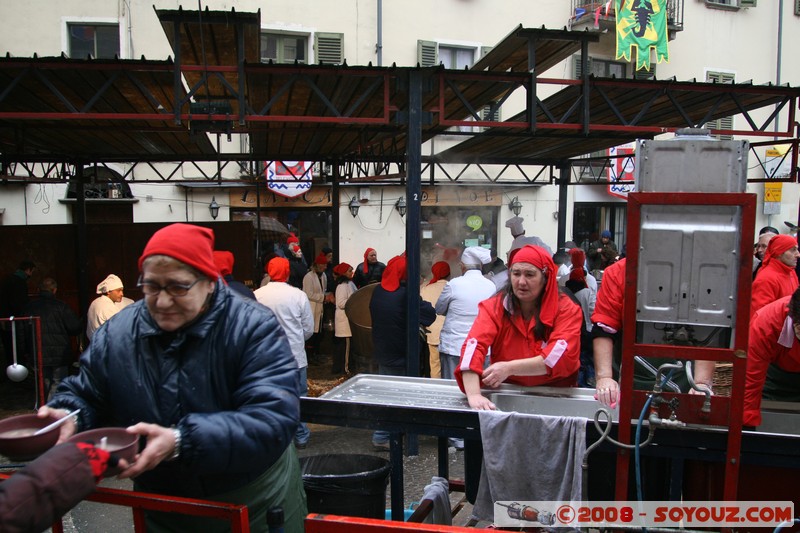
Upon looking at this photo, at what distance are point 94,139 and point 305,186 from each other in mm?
7154

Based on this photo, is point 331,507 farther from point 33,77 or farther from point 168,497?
point 33,77

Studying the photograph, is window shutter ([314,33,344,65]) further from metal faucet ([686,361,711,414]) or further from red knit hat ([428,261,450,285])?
metal faucet ([686,361,711,414])

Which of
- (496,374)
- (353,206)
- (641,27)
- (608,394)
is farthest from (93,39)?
(608,394)

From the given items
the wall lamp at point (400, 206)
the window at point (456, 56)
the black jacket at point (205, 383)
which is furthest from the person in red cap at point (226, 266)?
the window at point (456, 56)

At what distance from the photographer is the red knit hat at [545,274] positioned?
320cm

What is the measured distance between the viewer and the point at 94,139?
918 cm

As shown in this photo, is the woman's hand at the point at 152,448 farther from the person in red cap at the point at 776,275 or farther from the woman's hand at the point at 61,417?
the person in red cap at the point at 776,275

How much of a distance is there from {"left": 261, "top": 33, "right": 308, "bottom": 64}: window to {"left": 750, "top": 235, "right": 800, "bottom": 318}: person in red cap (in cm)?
1347

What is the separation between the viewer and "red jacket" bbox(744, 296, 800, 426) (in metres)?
2.79

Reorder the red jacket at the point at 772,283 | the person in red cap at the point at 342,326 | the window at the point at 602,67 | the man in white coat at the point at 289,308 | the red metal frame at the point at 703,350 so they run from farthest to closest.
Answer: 1. the window at the point at 602,67
2. the person in red cap at the point at 342,326
3. the man in white coat at the point at 289,308
4. the red jacket at the point at 772,283
5. the red metal frame at the point at 703,350

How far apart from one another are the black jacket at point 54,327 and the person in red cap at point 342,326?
3498 mm

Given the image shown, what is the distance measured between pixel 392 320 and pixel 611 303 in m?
3.18

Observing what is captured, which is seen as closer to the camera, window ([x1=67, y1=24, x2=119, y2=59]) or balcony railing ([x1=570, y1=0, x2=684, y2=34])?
window ([x1=67, y1=24, x2=119, y2=59])

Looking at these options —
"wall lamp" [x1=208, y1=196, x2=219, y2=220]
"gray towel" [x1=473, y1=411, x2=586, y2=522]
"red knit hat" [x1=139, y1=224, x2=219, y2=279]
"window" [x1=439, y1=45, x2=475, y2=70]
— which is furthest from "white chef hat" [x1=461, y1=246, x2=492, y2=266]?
"window" [x1=439, y1=45, x2=475, y2=70]
